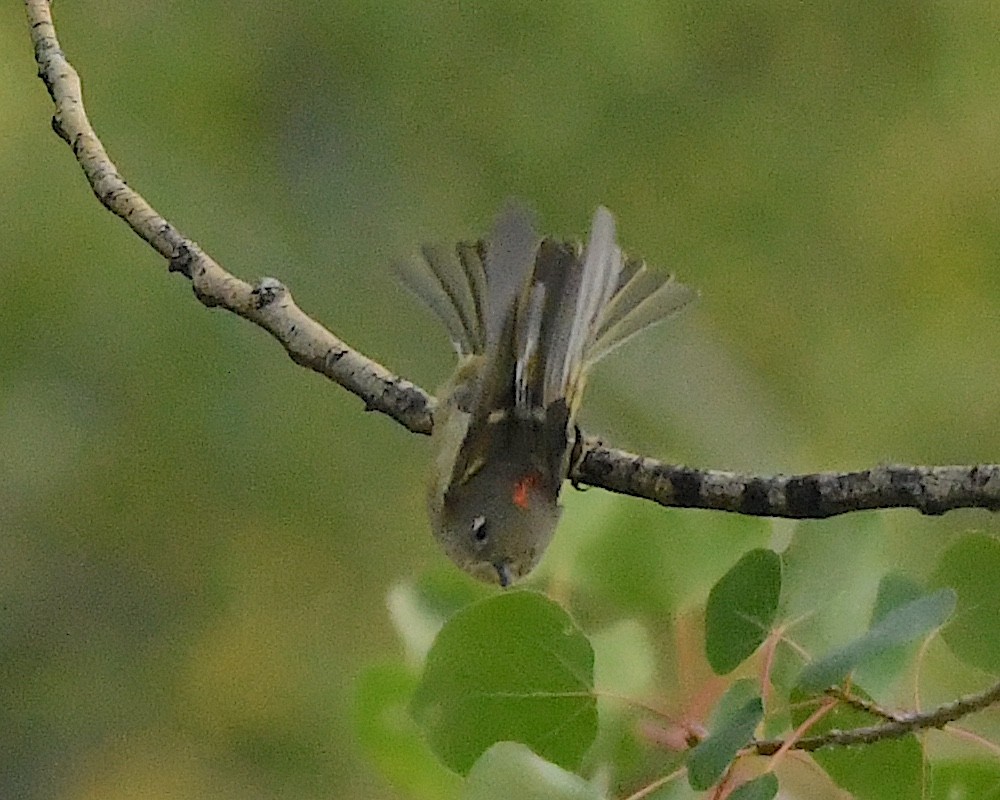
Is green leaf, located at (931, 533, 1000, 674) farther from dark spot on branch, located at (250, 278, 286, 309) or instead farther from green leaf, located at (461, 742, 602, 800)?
dark spot on branch, located at (250, 278, 286, 309)

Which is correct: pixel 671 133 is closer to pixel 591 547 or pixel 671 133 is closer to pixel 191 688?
pixel 191 688

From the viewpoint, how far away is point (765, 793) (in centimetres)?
29

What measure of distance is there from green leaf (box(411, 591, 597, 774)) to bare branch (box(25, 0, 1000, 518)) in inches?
1.6

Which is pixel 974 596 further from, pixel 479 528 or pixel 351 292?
Answer: pixel 351 292

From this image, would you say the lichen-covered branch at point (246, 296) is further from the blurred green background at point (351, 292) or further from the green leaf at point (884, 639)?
the blurred green background at point (351, 292)

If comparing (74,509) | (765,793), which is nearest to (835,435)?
(74,509)

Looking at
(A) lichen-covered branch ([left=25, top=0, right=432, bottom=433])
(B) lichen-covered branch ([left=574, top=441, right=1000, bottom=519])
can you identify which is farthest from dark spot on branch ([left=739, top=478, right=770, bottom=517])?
(A) lichen-covered branch ([left=25, top=0, right=432, bottom=433])

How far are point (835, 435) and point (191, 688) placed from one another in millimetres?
455

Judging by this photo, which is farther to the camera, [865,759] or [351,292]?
[351,292]

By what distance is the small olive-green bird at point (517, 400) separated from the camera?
0.36m

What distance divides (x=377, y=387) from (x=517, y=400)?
6cm

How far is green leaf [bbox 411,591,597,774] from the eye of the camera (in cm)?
33

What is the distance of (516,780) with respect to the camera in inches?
11.7

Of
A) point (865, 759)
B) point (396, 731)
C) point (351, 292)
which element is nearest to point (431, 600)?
point (396, 731)
